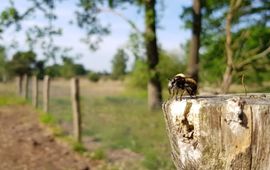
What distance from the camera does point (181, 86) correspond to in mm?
3398

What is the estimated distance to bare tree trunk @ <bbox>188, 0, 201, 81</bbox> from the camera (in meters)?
20.5

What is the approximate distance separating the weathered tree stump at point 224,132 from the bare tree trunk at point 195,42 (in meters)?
17.3

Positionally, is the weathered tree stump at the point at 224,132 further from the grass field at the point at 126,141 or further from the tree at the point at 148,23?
the tree at the point at 148,23

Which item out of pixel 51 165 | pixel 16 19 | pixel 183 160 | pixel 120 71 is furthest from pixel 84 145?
pixel 120 71

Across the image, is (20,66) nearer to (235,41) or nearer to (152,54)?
(152,54)

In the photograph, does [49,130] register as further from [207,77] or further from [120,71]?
[120,71]

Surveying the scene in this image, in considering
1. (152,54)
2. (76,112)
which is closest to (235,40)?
(76,112)

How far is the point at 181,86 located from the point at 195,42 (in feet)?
59.1

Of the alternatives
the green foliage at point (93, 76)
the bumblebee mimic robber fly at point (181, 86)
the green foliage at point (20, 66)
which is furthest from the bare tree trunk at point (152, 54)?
the green foliage at point (93, 76)

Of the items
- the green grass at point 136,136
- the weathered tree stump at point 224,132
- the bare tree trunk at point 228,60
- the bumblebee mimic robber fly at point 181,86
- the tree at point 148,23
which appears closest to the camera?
the weathered tree stump at point 224,132

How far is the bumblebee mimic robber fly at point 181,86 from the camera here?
3.33 metres

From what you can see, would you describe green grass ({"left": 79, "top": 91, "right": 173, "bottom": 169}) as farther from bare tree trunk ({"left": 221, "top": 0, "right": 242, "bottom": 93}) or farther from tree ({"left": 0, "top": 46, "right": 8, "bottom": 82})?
tree ({"left": 0, "top": 46, "right": 8, "bottom": 82})

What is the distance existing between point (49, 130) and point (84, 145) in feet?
12.0

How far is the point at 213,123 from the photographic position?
107 inches
